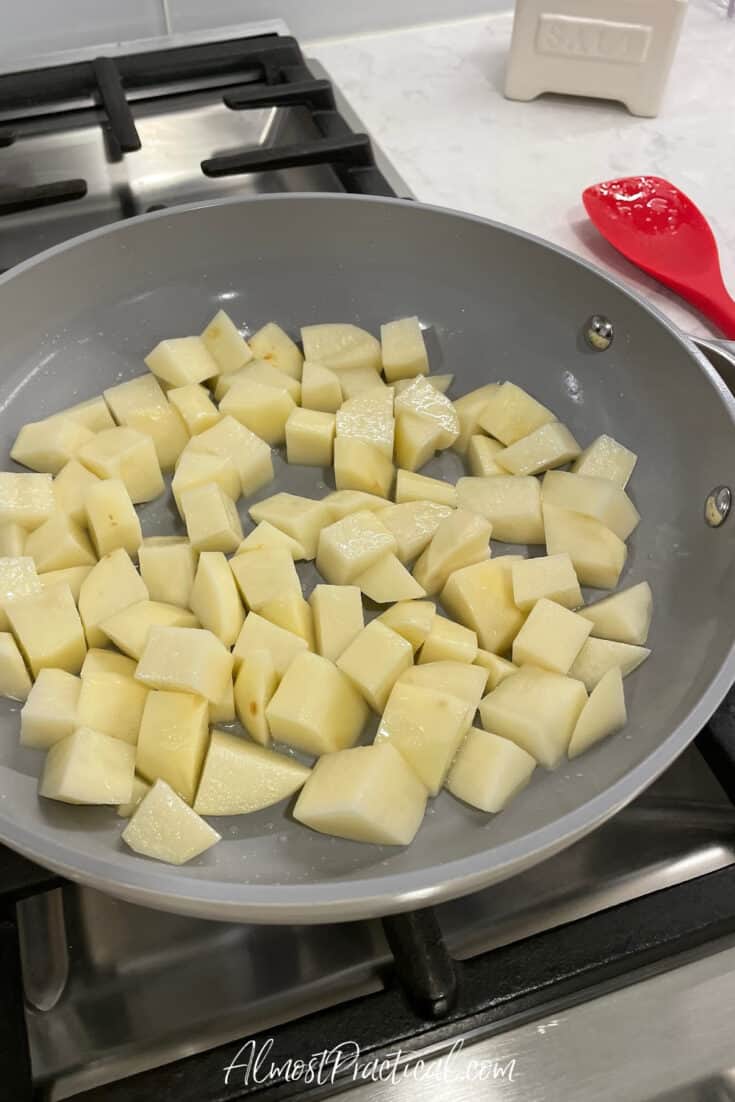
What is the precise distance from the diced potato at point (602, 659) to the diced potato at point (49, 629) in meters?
0.46

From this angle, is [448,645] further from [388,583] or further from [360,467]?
[360,467]

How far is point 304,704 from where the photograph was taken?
797 mm

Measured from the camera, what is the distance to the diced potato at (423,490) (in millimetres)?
997

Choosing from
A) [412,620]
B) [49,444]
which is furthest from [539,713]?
[49,444]

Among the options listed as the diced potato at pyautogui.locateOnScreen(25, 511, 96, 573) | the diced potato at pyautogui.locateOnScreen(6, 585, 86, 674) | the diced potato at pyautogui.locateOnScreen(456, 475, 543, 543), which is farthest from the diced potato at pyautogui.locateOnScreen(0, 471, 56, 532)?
the diced potato at pyautogui.locateOnScreen(456, 475, 543, 543)

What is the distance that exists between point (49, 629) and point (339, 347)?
48 cm

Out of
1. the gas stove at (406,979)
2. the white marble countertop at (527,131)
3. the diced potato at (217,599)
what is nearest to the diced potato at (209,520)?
the diced potato at (217,599)

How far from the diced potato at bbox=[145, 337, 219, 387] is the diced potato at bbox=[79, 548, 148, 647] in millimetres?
253

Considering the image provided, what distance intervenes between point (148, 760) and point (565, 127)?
1098mm

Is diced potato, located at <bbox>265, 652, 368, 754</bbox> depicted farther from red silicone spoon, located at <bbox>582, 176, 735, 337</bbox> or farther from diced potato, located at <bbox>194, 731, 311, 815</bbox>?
red silicone spoon, located at <bbox>582, 176, 735, 337</bbox>

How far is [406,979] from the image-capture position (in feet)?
2.23

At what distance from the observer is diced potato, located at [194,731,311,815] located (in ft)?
2.48

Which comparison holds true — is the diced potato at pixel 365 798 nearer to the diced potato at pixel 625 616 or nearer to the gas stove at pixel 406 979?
the gas stove at pixel 406 979

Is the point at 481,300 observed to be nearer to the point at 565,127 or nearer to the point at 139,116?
the point at 565,127
